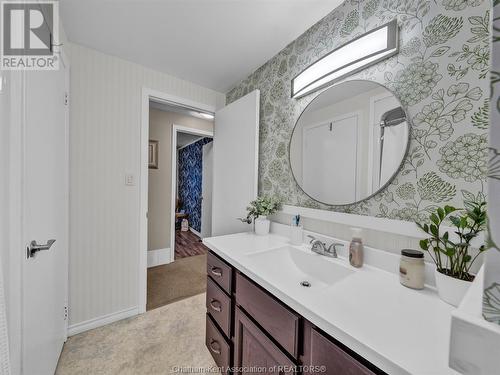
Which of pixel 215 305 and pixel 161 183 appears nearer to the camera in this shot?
pixel 215 305

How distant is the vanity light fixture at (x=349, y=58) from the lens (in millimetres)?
1000

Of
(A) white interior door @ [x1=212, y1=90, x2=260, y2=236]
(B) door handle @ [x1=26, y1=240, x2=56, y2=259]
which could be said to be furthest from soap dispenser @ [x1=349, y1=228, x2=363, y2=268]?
(B) door handle @ [x1=26, y1=240, x2=56, y2=259]

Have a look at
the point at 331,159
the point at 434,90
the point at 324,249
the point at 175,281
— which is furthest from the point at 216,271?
the point at 175,281

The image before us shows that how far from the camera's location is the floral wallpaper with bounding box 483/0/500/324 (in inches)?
9.7

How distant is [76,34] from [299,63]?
5.30ft

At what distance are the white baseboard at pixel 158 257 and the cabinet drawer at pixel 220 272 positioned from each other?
1943 millimetres

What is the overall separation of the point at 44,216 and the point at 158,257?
207 cm

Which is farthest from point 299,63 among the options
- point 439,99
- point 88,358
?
point 88,358

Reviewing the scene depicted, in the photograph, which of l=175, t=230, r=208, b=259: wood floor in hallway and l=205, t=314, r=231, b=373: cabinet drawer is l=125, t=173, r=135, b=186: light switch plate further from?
l=175, t=230, r=208, b=259: wood floor in hallway

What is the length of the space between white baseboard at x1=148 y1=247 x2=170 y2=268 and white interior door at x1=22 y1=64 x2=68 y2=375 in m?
1.39

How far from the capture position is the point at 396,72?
0.98m

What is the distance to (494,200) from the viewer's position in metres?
0.25

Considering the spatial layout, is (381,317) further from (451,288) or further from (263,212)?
(263,212)

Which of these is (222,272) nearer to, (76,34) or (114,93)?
(114,93)
